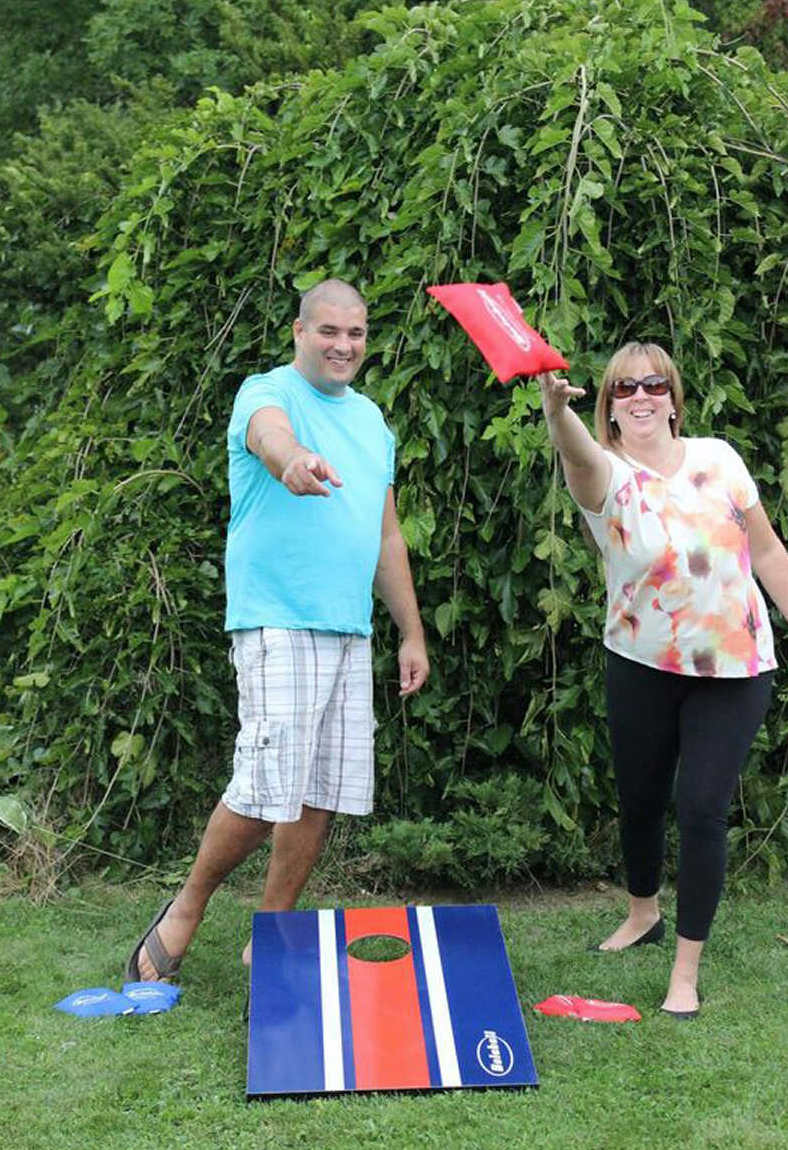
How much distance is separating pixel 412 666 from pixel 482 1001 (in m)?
0.90

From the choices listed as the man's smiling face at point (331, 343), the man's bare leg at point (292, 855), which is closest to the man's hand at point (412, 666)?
the man's bare leg at point (292, 855)

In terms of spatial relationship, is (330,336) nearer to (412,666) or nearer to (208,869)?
(412,666)

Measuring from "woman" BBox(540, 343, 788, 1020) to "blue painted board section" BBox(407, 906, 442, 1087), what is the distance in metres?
0.58

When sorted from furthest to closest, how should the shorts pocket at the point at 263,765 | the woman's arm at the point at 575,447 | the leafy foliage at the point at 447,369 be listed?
the leafy foliage at the point at 447,369
the shorts pocket at the point at 263,765
the woman's arm at the point at 575,447

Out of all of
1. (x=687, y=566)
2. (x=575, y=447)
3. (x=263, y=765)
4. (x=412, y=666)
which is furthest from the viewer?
(x=412, y=666)

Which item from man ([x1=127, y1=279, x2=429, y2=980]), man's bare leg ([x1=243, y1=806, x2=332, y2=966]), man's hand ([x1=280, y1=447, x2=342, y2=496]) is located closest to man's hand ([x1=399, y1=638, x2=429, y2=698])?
man ([x1=127, y1=279, x2=429, y2=980])

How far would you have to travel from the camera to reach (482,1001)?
293cm

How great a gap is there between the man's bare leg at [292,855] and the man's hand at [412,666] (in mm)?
386

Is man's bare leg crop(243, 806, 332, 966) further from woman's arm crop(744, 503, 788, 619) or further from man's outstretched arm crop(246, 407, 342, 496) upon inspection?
woman's arm crop(744, 503, 788, 619)

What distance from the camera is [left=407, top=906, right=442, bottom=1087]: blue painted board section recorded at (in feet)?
8.98

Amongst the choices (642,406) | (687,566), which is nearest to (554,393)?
(642,406)

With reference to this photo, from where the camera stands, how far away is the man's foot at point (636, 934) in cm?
356

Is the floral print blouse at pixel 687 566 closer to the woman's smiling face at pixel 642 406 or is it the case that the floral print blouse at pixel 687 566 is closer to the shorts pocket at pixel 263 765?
the woman's smiling face at pixel 642 406

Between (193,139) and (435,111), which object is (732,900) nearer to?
(435,111)
